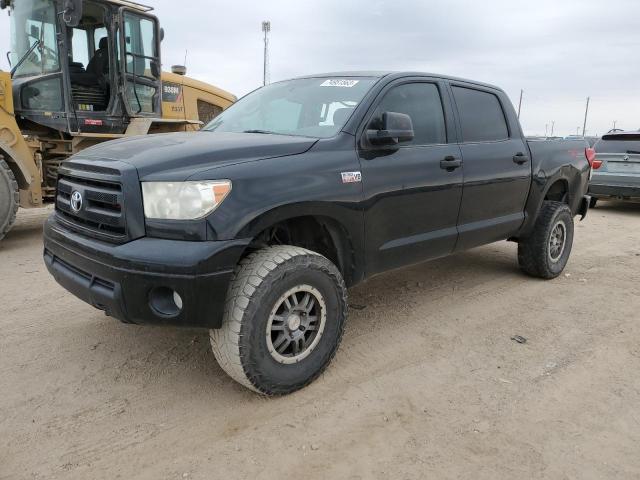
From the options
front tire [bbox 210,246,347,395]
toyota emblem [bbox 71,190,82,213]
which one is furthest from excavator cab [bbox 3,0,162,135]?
front tire [bbox 210,246,347,395]

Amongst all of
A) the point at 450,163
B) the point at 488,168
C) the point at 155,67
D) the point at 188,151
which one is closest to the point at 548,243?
the point at 488,168

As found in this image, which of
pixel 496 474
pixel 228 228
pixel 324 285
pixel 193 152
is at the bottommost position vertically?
pixel 496 474

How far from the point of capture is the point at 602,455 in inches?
95.4

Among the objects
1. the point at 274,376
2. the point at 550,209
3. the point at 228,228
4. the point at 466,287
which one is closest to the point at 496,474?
the point at 274,376

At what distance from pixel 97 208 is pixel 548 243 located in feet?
13.8

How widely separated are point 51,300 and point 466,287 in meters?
3.79

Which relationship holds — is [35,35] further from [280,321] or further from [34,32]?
[280,321]

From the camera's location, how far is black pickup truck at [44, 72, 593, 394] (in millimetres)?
2537

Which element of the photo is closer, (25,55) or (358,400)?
(358,400)

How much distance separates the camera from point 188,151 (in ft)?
9.07

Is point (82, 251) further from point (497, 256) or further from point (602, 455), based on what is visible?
point (497, 256)

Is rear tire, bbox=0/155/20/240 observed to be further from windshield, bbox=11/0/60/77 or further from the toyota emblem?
the toyota emblem

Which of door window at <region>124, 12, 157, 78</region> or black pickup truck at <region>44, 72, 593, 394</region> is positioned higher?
door window at <region>124, 12, 157, 78</region>

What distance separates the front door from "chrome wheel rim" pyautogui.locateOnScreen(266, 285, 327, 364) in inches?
23.5
